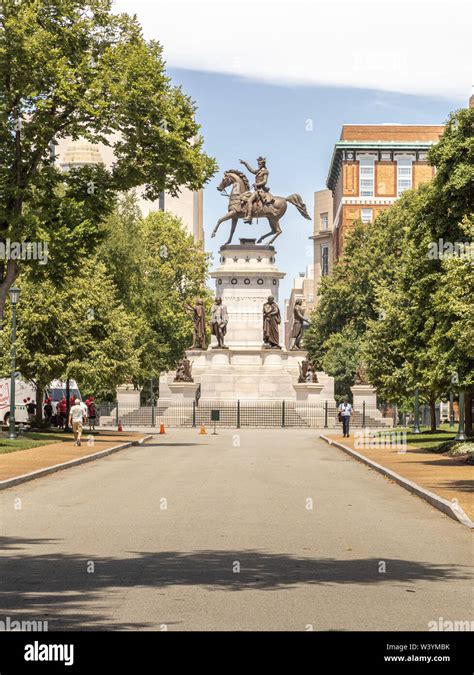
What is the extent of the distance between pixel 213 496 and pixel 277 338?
5875 cm

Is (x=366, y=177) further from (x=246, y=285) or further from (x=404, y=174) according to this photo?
(x=246, y=285)

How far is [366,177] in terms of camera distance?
126 metres

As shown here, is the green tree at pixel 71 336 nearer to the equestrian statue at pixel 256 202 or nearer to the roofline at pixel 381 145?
the equestrian statue at pixel 256 202

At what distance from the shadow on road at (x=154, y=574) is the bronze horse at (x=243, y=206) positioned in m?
72.9

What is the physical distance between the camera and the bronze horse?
8650 cm

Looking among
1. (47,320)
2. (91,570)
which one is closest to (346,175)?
(47,320)

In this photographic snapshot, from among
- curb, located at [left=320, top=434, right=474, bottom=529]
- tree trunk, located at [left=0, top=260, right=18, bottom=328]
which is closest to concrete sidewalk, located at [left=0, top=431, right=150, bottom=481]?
tree trunk, located at [left=0, top=260, right=18, bottom=328]

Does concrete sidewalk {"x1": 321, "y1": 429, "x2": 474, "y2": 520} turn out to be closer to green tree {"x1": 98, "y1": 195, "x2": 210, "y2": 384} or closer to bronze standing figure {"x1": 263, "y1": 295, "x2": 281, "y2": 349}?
green tree {"x1": 98, "y1": 195, "x2": 210, "y2": 384}

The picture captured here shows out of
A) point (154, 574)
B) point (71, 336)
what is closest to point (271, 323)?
point (71, 336)

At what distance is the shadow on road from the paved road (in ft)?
0.06

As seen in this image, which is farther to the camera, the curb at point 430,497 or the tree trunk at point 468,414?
the tree trunk at point 468,414

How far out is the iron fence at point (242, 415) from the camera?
231 feet
